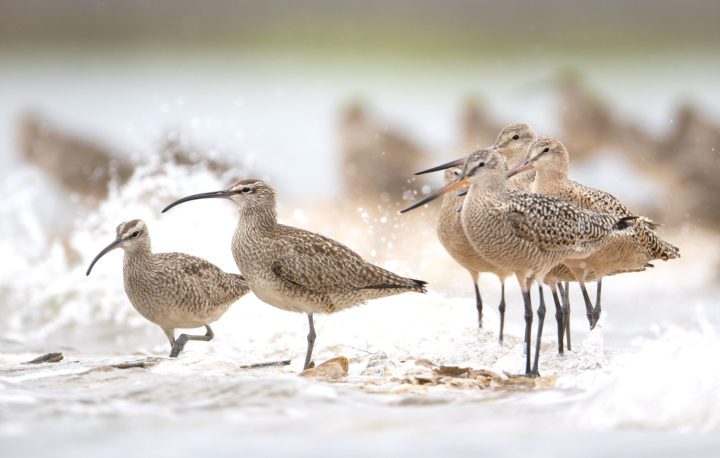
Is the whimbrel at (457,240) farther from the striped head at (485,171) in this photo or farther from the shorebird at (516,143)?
the striped head at (485,171)

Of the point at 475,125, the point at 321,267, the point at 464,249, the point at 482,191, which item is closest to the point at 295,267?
the point at 321,267

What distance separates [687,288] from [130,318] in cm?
542

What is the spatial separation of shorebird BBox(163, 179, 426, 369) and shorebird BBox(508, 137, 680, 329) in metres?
1.07

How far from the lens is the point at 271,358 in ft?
29.1

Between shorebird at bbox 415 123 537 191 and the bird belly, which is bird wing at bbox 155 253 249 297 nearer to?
the bird belly

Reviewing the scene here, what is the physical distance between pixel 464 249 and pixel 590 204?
2.98 ft

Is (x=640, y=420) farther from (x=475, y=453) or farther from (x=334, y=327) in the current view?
(x=334, y=327)

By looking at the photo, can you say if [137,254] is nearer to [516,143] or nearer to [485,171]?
[485,171]

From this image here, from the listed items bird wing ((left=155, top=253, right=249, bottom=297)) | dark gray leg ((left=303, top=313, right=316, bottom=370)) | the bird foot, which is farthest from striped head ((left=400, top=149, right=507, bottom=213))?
bird wing ((left=155, top=253, right=249, bottom=297))

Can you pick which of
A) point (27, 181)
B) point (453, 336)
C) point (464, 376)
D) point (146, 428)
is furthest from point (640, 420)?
point (27, 181)

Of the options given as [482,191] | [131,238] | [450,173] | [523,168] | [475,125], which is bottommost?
[131,238]

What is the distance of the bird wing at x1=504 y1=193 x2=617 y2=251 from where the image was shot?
7.02m

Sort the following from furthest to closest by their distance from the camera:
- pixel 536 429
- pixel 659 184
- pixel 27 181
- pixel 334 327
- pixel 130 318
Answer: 1. pixel 27 181
2. pixel 659 184
3. pixel 130 318
4. pixel 334 327
5. pixel 536 429

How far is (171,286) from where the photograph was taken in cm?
801
